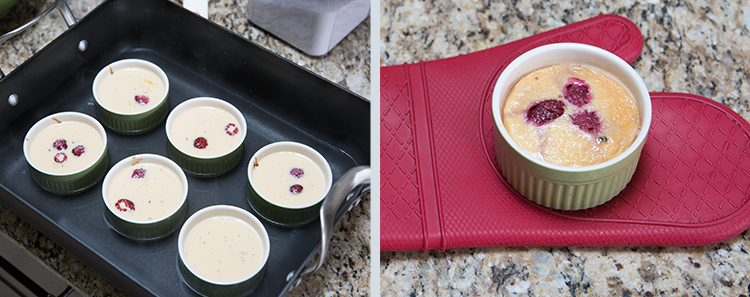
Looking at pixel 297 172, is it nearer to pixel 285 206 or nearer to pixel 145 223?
pixel 285 206

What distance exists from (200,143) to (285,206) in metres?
0.20

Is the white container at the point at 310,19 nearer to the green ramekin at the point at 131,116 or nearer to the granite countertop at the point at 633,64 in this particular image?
the granite countertop at the point at 633,64

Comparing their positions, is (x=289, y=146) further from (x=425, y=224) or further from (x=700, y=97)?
(x=700, y=97)

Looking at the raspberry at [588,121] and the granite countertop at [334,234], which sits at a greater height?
the raspberry at [588,121]

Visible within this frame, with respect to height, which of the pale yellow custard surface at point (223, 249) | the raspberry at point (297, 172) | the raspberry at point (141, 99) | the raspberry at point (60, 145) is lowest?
the pale yellow custard surface at point (223, 249)

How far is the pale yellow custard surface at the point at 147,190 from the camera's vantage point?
95cm

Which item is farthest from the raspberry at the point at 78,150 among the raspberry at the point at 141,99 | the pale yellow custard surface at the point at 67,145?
the raspberry at the point at 141,99

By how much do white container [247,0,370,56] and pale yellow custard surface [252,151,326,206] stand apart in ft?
0.61

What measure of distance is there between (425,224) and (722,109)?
1.43ft

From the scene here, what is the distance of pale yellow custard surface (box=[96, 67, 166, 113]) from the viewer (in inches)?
41.8

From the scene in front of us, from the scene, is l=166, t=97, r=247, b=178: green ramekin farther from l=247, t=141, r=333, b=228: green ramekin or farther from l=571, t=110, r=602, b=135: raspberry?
l=571, t=110, r=602, b=135: raspberry

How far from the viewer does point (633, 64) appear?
3.30 feet

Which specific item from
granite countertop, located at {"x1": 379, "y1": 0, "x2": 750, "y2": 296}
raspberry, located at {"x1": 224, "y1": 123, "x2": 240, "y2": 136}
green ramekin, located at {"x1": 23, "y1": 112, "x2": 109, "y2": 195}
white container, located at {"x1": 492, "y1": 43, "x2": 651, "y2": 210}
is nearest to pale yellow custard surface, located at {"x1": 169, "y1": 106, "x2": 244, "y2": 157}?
raspberry, located at {"x1": 224, "y1": 123, "x2": 240, "y2": 136}

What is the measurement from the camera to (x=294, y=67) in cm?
98
